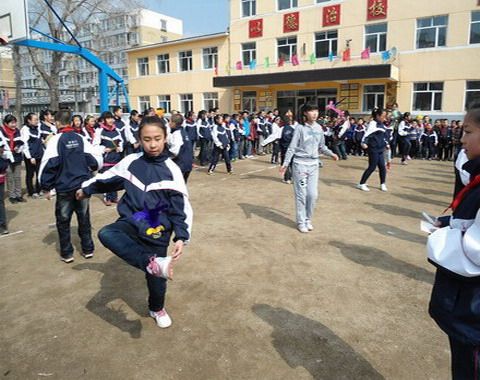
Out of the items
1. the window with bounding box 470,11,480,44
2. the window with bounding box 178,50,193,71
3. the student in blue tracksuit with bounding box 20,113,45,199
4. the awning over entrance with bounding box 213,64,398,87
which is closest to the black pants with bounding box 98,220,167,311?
the student in blue tracksuit with bounding box 20,113,45,199

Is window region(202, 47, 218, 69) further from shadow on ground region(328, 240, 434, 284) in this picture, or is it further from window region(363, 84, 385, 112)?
shadow on ground region(328, 240, 434, 284)

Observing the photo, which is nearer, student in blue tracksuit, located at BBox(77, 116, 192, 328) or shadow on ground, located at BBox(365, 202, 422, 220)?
student in blue tracksuit, located at BBox(77, 116, 192, 328)

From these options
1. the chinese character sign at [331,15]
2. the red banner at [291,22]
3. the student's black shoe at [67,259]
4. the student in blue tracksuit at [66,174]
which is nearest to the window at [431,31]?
the chinese character sign at [331,15]

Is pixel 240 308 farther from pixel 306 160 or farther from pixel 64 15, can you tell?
pixel 64 15

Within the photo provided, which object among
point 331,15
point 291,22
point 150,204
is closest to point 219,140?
point 150,204

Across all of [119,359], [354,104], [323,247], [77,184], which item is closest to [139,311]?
[119,359]

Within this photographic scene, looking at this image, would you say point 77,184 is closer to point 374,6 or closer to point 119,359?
point 119,359

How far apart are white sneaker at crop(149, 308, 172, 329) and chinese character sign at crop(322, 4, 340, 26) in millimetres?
21751

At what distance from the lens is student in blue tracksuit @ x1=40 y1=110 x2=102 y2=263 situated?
444 cm

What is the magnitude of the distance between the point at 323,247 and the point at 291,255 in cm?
54

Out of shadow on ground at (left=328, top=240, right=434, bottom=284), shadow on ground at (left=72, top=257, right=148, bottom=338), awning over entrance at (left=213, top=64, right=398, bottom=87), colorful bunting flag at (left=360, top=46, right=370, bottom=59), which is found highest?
colorful bunting flag at (left=360, top=46, right=370, bottom=59)

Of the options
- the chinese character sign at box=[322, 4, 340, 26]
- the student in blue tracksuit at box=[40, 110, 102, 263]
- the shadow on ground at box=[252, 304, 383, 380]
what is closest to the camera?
the shadow on ground at box=[252, 304, 383, 380]

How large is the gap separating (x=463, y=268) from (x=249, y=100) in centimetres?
2441

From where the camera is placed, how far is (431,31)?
62.5ft
